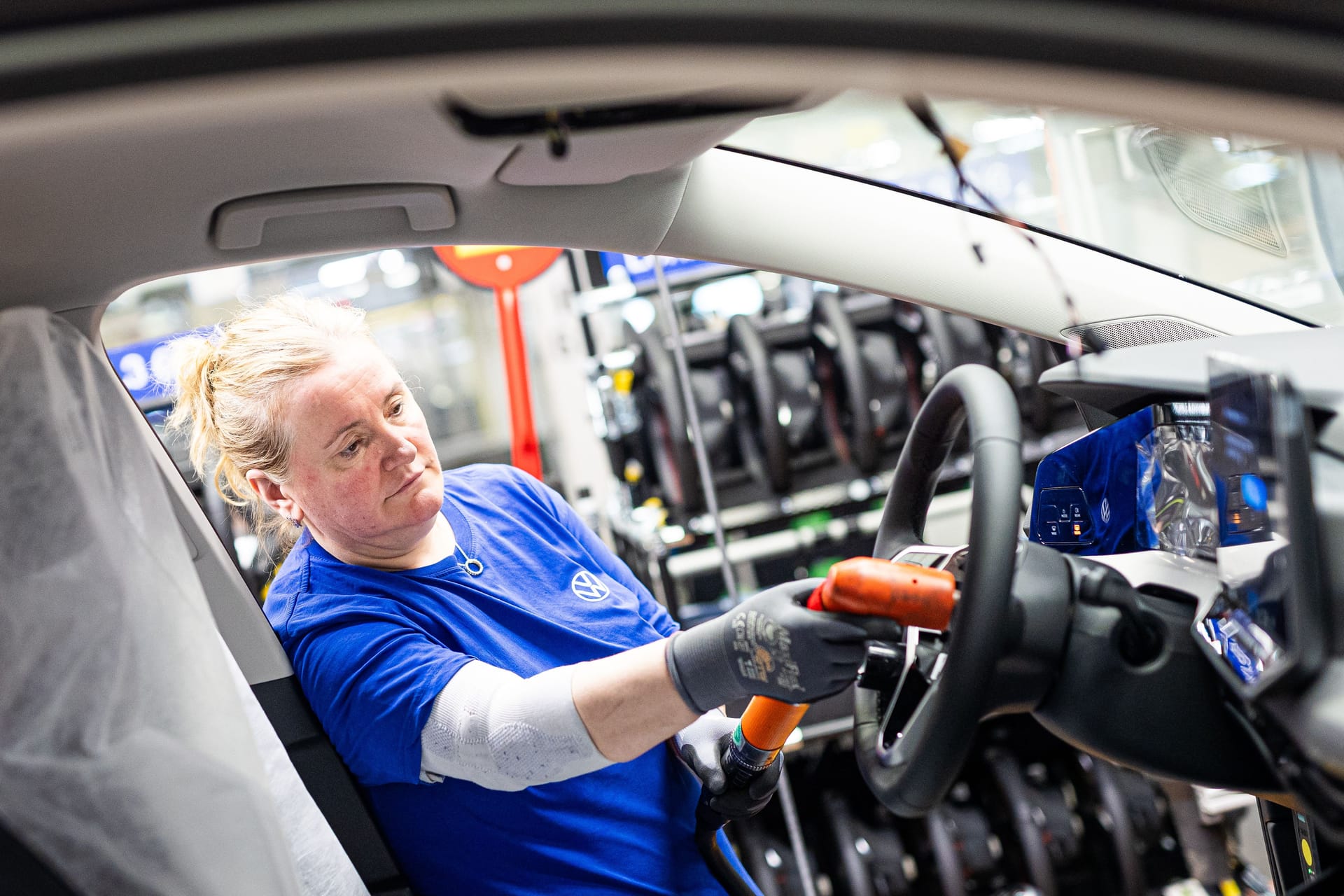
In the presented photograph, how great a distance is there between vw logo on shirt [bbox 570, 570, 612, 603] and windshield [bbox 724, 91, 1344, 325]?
585 millimetres

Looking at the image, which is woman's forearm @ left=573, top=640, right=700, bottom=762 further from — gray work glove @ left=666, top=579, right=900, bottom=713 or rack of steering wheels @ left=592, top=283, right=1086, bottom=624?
rack of steering wheels @ left=592, top=283, right=1086, bottom=624

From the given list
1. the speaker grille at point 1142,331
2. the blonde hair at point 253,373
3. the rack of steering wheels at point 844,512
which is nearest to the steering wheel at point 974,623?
the speaker grille at point 1142,331

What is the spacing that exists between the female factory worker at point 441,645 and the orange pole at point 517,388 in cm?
103

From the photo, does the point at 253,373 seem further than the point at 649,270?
No

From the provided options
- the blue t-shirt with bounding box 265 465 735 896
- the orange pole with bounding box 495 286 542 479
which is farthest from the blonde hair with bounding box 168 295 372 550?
the orange pole with bounding box 495 286 542 479

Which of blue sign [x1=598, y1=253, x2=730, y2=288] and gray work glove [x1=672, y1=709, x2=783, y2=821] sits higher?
blue sign [x1=598, y1=253, x2=730, y2=288]

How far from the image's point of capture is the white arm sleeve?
1.04 metres

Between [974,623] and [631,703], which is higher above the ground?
[974,623]

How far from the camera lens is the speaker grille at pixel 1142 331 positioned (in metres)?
1.34

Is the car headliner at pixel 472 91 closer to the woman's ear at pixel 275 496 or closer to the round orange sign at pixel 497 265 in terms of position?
the woman's ear at pixel 275 496

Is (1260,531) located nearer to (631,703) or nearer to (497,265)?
(631,703)

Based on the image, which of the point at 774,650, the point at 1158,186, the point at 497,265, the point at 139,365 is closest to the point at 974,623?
the point at 774,650

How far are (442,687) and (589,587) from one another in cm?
36

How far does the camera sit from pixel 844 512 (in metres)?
2.89
